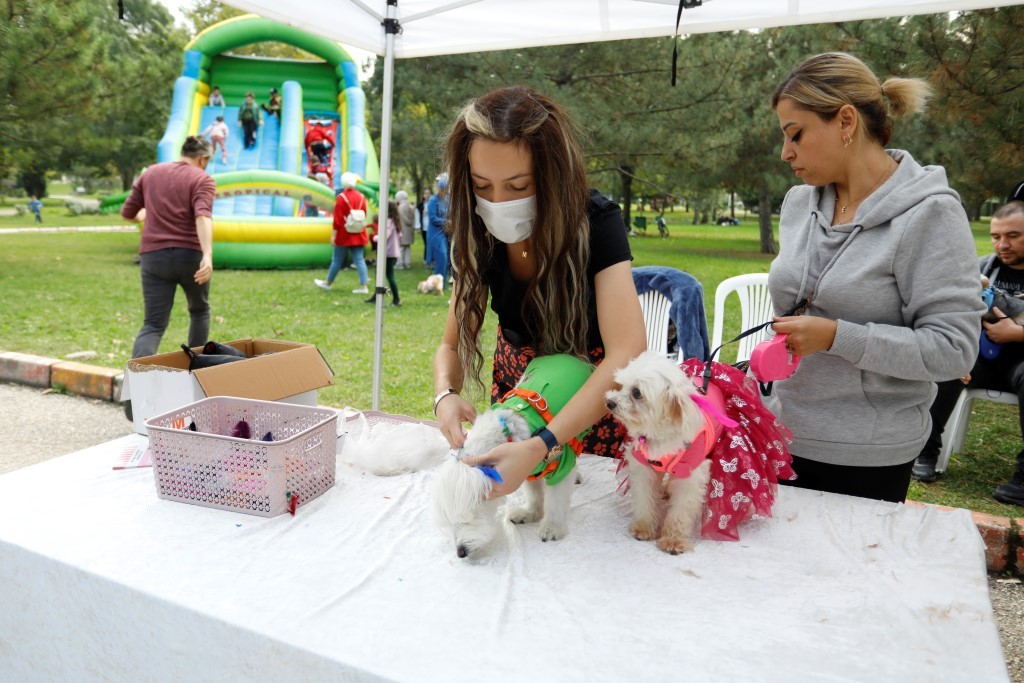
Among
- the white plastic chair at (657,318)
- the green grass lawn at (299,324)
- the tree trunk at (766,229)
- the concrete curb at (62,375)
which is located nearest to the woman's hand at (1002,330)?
the green grass lawn at (299,324)

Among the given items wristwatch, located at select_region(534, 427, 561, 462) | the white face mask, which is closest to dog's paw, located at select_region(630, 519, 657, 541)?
wristwatch, located at select_region(534, 427, 561, 462)

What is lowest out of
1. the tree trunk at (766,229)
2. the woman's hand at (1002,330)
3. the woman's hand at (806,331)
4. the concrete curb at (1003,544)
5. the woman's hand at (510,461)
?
the concrete curb at (1003,544)

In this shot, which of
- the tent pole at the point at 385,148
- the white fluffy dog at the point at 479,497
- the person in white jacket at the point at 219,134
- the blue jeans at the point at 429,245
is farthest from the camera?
the person in white jacket at the point at 219,134

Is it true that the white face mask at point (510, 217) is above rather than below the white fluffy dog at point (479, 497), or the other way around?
above

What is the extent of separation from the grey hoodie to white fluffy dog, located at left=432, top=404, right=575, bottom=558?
738 mm

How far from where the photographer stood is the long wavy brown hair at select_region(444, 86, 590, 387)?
4.86ft

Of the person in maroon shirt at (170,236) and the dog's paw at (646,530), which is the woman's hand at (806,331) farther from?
the person in maroon shirt at (170,236)

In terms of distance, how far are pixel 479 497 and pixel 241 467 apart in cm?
62

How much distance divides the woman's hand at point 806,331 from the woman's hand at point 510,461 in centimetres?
65

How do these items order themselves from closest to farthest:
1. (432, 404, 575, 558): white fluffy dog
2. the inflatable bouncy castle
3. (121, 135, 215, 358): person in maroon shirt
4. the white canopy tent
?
(432, 404, 575, 558): white fluffy dog, the white canopy tent, (121, 135, 215, 358): person in maroon shirt, the inflatable bouncy castle

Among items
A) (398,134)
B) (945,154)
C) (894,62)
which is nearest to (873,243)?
(894,62)

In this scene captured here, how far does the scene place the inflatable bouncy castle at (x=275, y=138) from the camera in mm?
12016

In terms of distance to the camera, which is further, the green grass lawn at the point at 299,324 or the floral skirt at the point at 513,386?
the green grass lawn at the point at 299,324

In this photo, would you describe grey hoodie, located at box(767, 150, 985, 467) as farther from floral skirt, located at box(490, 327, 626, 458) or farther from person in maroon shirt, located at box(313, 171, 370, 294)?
person in maroon shirt, located at box(313, 171, 370, 294)
